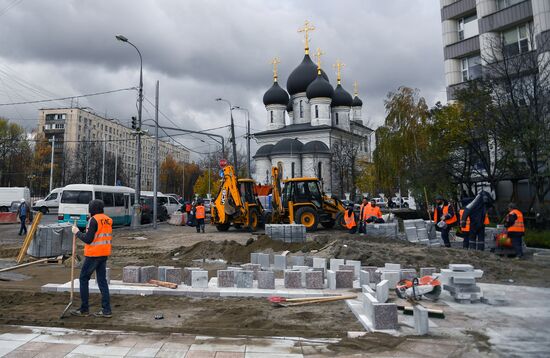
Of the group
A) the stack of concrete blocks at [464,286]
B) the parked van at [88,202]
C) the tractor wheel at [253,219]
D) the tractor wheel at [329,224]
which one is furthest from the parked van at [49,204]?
the stack of concrete blocks at [464,286]

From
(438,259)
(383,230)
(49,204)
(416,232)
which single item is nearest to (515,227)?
(438,259)

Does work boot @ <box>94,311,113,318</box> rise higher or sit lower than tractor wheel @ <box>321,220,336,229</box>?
lower

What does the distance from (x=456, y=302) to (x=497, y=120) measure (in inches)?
462

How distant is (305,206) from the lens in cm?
1870

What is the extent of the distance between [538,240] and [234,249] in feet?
32.8

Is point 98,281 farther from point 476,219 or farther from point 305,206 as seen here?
point 305,206

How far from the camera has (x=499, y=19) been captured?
25.9 metres

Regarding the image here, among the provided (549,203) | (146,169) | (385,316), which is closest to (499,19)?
(549,203)

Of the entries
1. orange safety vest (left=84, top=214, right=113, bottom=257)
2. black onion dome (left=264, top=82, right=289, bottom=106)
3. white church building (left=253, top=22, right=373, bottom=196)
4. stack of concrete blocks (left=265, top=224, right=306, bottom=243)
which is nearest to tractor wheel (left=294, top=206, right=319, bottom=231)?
stack of concrete blocks (left=265, top=224, right=306, bottom=243)

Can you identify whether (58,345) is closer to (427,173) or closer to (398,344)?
(398,344)

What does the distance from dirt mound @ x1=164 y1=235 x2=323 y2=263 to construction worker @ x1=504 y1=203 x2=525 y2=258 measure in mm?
5394

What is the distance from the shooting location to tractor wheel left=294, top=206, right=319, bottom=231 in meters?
18.4

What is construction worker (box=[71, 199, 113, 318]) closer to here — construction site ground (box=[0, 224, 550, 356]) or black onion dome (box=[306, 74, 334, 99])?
construction site ground (box=[0, 224, 550, 356])

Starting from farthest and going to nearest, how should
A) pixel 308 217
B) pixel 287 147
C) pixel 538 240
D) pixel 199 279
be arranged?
pixel 287 147, pixel 308 217, pixel 538 240, pixel 199 279
